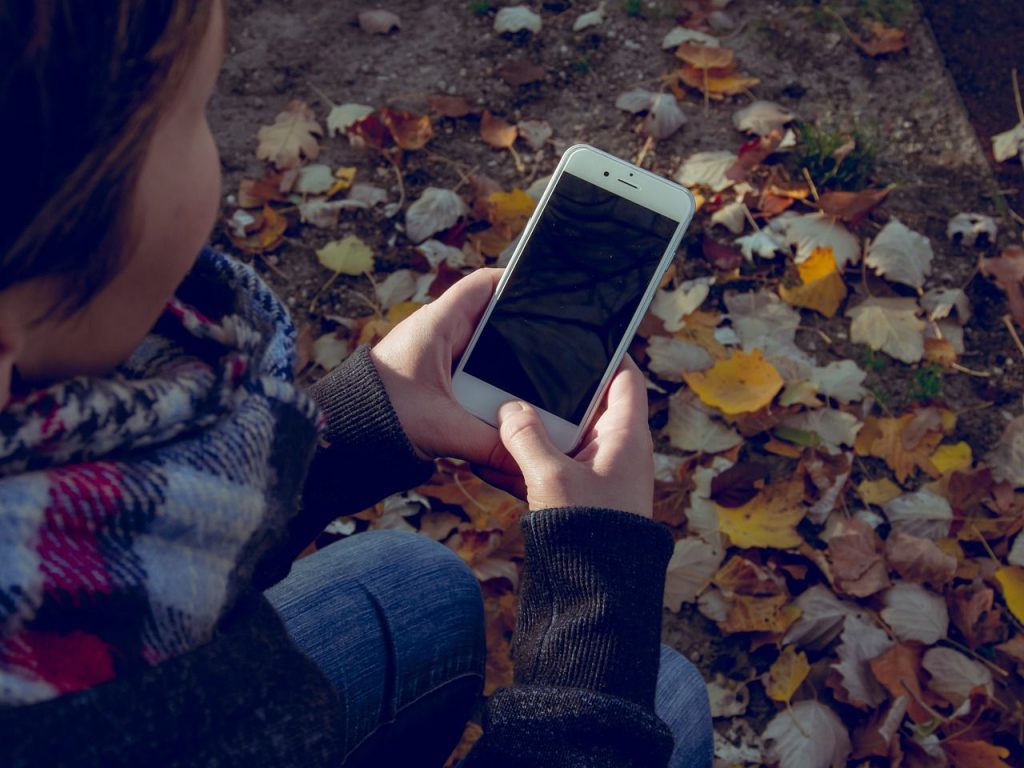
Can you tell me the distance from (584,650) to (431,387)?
1.57 feet

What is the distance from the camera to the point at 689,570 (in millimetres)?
1645

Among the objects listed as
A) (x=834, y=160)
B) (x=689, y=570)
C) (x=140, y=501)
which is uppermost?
(x=834, y=160)

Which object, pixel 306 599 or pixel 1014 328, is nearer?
pixel 306 599

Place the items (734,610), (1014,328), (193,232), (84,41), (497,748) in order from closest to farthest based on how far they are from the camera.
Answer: (84,41) → (193,232) → (497,748) → (734,610) → (1014,328)

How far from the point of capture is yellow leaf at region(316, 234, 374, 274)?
2025 mm

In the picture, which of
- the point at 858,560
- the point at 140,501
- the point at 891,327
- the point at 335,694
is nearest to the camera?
the point at 140,501

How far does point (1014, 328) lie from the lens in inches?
75.1

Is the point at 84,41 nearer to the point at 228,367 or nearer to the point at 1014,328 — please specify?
the point at 228,367

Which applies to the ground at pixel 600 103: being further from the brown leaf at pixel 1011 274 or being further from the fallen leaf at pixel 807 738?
the fallen leaf at pixel 807 738

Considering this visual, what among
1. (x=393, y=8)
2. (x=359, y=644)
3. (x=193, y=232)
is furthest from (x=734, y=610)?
(x=393, y=8)

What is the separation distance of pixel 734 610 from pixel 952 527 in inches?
18.5

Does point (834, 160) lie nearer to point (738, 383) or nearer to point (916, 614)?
point (738, 383)

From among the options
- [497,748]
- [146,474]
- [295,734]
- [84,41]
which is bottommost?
[497,748]

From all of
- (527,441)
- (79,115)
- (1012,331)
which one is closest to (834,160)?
(1012,331)
